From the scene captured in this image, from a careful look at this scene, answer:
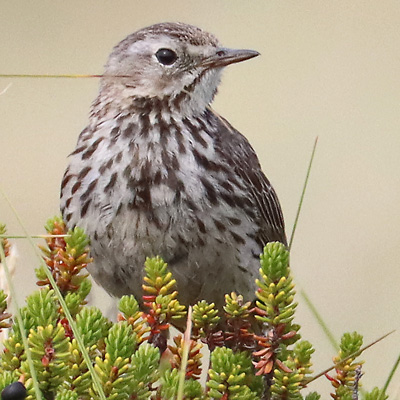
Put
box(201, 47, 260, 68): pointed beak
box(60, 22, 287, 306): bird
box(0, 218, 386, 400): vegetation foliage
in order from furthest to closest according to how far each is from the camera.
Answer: box(201, 47, 260, 68): pointed beak
box(60, 22, 287, 306): bird
box(0, 218, 386, 400): vegetation foliage

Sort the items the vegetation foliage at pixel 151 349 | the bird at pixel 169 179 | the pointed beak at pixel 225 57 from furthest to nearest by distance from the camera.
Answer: the pointed beak at pixel 225 57 → the bird at pixel 169 179 → the vegetation foliage at pixel 151 349

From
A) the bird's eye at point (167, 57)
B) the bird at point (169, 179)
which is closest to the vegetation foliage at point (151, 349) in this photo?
the bird at point (169, 179)

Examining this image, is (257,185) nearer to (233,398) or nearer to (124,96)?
(124,96)

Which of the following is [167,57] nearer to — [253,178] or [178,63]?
[178,63]

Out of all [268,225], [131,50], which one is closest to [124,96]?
[131,50]

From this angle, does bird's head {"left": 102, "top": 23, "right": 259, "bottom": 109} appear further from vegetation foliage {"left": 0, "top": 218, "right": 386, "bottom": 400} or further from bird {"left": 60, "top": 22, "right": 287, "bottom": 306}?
vegetation foliage {"left": 0, "top": 218, "right": 386, "bottom": 400}

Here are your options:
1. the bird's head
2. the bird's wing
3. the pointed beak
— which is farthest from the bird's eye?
the bird's wing

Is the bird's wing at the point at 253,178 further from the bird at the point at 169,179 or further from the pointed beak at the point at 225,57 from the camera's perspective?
the pointed beak at the point at 225,57

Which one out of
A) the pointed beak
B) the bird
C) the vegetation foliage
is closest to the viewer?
the vegetation foliage
